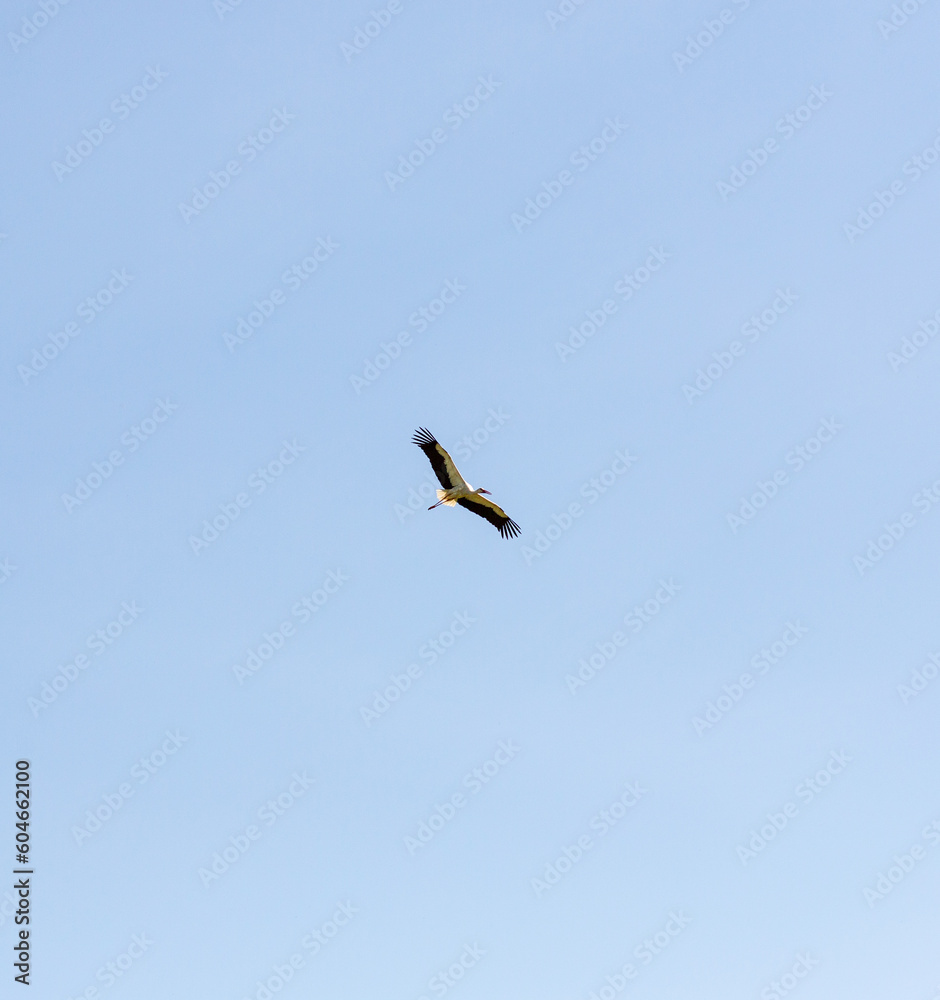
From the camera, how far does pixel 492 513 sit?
95375mm

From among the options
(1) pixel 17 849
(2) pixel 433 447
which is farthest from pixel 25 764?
(2) pixel 433 447

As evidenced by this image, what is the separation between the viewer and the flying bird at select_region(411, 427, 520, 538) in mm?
93000

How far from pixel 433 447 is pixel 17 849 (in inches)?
749

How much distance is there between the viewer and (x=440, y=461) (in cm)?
9325

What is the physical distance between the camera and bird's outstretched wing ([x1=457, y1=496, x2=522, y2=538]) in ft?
311

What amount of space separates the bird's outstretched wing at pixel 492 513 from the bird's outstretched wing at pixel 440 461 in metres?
1.06

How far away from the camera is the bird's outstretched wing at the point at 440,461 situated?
92875 mm

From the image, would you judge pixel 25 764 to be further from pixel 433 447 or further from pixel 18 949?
pixel 433 447

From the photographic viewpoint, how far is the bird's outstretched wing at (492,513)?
9488 centimetres

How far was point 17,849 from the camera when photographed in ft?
298

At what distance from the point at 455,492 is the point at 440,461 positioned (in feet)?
5.14

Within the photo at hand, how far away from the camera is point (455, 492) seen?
94.3 meters

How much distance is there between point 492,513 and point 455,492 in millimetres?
1801

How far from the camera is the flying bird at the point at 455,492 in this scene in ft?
305
